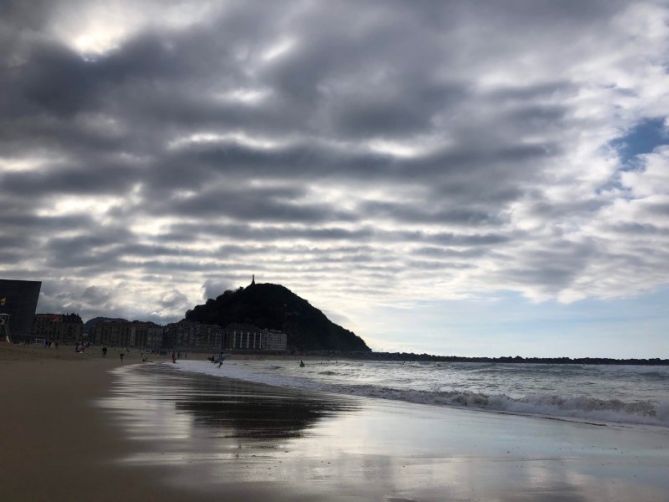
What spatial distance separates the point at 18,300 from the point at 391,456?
12248 cm

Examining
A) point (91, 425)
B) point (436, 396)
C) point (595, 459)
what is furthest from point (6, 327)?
point (595, 459)

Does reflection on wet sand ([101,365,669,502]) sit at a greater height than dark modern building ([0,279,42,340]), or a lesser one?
lesser

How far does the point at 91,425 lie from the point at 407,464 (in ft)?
22.0

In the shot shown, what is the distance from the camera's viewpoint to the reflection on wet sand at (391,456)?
6676 millimetres

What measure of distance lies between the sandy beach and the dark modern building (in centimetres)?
11013

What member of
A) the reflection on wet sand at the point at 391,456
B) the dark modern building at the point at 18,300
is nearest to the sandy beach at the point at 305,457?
the reflection on wet sand at the point at 391,456

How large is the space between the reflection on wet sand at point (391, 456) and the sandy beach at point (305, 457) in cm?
2

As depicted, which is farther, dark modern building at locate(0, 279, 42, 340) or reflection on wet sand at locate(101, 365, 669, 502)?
dark modern building at locate(0, 279, 42, 340)

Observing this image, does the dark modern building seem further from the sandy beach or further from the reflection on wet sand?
the reflection on wet sand

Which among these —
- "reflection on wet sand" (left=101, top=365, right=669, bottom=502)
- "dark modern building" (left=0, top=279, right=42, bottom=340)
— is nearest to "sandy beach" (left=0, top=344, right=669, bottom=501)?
"reflection on wet sand" (left=101, top=365, right=669, bottom=502)

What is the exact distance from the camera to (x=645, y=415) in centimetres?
1903

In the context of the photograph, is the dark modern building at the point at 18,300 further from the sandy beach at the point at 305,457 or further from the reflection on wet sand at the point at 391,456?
the reflection on wet sand at the point at 391,456

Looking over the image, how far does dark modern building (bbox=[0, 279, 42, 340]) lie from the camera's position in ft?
362

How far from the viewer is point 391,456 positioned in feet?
29.7
